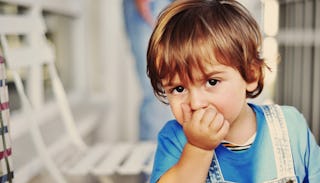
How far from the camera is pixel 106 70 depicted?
3797 mm

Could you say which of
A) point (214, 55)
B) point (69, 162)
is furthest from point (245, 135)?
point (69, 162)

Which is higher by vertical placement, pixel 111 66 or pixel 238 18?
pixel 238 18

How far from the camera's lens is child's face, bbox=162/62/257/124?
1.08 m

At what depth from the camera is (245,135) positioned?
4.01ft

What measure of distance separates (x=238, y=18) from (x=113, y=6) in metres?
2.66

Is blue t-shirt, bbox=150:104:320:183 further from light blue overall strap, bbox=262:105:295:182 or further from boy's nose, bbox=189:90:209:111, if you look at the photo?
boy's nose, bbox=189:90:209:111

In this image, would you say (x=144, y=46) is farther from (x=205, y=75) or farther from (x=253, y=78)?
(x=205, y=75)

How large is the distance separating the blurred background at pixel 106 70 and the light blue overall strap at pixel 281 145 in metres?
0.87

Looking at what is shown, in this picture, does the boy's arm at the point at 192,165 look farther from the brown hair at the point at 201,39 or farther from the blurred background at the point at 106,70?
the blurred background at the point at 106,70

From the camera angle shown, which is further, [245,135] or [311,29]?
[311,29]

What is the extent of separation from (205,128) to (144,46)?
2.40 m

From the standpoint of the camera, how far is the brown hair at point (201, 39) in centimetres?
109

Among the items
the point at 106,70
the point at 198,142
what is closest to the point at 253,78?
the point at 198,142

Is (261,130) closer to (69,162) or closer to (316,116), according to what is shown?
(69,162)
